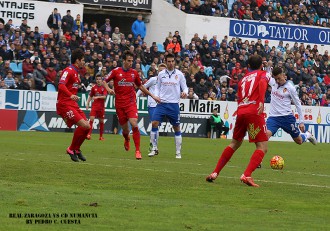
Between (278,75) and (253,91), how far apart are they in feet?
21.7

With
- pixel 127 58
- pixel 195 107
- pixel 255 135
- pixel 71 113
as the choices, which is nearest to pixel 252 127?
pixel 255 135

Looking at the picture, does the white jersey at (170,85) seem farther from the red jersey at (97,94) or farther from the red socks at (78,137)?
the red jersey at (97,94)

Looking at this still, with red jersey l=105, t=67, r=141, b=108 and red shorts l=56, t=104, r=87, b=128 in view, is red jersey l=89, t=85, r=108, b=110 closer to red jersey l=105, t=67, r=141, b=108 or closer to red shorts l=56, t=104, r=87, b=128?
red jersey l=105, t=67, r=141, b=108

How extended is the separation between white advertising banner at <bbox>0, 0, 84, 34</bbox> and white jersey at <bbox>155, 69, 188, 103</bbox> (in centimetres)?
2057

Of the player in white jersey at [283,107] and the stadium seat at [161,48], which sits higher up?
the stadium seat at [161,48]

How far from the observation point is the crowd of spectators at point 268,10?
49656 mm

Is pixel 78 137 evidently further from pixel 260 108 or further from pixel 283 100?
pixel 283 100

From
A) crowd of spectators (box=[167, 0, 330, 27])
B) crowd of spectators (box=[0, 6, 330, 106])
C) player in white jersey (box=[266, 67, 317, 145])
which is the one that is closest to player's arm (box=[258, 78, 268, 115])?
player in white jersey (box=[266, 67, 317, 145])

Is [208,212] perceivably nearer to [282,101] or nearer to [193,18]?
[282,101]

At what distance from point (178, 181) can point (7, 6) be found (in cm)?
2845

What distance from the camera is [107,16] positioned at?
162 ft

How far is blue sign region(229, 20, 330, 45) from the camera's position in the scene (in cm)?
5034

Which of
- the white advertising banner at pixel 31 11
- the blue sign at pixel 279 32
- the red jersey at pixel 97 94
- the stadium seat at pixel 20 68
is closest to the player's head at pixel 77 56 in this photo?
the red jersey at pixel 97 94

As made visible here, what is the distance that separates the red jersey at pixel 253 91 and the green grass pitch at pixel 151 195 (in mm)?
1295
